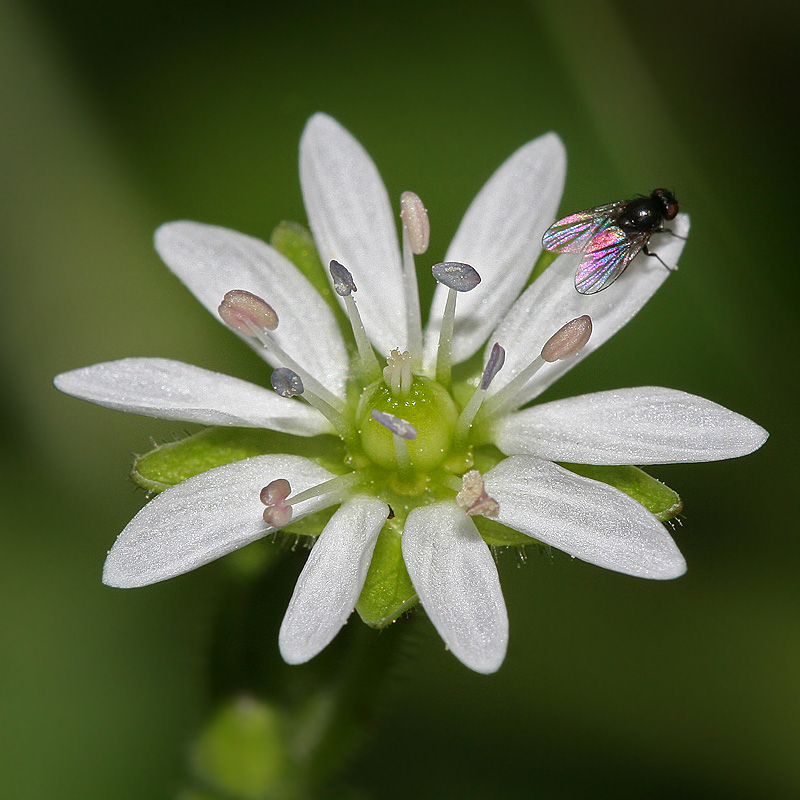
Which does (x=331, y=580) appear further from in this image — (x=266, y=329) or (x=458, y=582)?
(x=266, y=329)

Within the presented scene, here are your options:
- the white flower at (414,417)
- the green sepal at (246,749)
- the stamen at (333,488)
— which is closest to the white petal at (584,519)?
the white flower at (414,417)

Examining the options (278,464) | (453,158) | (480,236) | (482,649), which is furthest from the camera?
(453,158)

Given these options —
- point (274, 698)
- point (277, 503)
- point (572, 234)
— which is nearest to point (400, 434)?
point (277, 503)

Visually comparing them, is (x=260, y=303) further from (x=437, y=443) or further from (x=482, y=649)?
(x=482, y=649)

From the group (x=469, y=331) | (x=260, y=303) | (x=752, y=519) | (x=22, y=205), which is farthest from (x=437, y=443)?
(x=22, y=205)

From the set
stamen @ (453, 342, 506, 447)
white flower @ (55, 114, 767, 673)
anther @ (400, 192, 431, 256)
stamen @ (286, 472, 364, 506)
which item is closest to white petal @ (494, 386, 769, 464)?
white flower @ (55, 114, 767, 673)

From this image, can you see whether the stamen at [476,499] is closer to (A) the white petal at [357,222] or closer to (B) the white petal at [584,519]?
(B) the white petal at [584,519]
